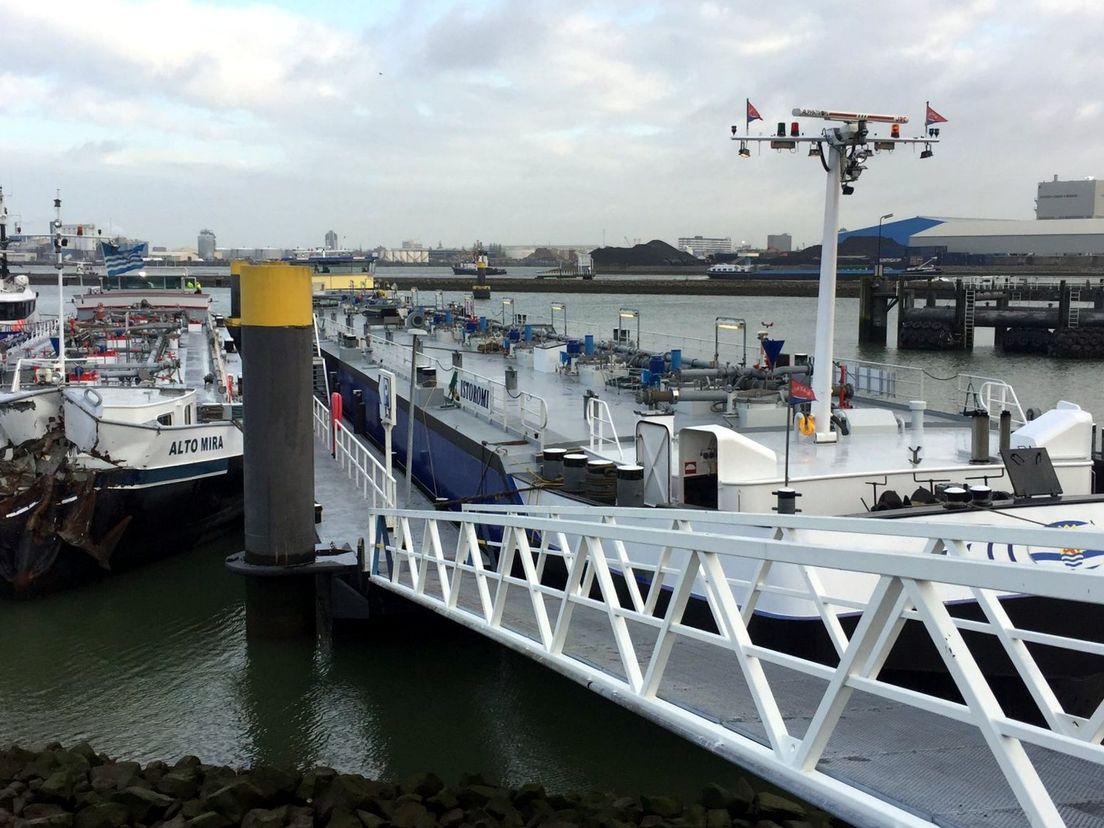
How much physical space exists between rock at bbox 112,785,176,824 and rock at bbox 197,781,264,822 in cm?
41

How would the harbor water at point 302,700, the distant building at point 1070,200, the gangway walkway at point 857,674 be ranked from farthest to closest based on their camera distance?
the distant building at point 1070,200 < the harbor water at point 302,700 < the gangway walkway at point 857,674

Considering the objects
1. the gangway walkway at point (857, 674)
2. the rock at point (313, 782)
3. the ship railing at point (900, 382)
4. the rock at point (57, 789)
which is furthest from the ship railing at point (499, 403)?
the rock at point (57, 789)

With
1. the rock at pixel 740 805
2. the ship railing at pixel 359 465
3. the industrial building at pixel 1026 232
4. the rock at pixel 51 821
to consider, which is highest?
the industrial building at pixel 1026 232

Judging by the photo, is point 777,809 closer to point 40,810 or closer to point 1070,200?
point 40,810

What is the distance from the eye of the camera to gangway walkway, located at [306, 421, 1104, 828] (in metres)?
4.89

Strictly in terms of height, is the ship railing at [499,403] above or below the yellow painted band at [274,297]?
below

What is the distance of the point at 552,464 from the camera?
1488cm

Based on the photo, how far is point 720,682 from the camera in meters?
8.30

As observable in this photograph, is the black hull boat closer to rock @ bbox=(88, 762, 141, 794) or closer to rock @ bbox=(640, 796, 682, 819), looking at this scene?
rock @ bbox=(88, 762, 141, 794)

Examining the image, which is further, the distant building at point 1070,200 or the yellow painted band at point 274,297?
the distant building at point 1070,200

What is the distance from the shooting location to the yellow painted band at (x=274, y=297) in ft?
44.4

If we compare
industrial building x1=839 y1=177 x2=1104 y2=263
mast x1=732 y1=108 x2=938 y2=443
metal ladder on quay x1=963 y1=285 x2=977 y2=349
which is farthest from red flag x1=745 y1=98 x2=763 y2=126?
industrial building x1=839 y1=177 x2=1104 y2=263

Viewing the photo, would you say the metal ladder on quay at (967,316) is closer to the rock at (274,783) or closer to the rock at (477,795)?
the rock at (477,795)

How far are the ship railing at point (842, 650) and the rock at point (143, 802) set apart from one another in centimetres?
321
